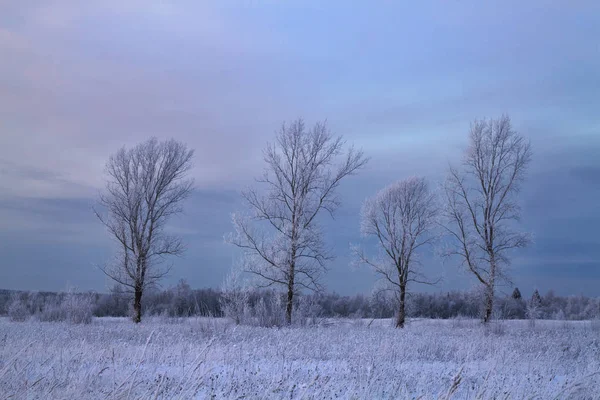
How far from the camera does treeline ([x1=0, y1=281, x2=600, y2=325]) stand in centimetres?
2392

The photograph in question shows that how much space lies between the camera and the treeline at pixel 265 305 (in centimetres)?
2392

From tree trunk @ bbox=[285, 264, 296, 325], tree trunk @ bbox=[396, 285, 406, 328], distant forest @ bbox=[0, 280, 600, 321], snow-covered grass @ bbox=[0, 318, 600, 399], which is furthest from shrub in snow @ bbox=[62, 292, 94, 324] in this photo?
tree trunk @ bbox=[396, 285, 406, 328]

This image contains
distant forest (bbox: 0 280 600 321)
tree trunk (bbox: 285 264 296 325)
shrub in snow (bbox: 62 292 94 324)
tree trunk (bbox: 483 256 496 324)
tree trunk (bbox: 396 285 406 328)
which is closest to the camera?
tree trunk (bbox: 285 264 296 325)

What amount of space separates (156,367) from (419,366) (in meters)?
5.05

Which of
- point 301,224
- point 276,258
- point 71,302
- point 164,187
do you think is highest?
point 164,187

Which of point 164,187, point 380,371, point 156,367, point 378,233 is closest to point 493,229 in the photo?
point 378,233

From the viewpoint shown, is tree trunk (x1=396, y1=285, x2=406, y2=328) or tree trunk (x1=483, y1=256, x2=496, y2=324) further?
tree trunk (x1=396, y1=285, x2=406, y2=328)

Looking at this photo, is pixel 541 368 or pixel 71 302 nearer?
pixel 541 368

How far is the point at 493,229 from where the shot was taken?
2759cm

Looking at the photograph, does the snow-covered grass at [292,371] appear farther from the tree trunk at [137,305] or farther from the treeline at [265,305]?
the tree trunk at [137,305]

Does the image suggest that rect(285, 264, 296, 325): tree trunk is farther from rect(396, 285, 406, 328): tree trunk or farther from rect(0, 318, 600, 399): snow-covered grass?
rect(0, 318, 600, 399): snow-covered grass

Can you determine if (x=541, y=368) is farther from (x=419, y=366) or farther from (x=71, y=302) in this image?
(x=71, y=302)

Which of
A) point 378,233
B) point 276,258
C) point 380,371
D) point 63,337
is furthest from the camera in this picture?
point 378,233

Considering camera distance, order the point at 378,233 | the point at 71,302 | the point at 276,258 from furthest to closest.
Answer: the point at 378,233
the point at 71,302
the point at 276,258
